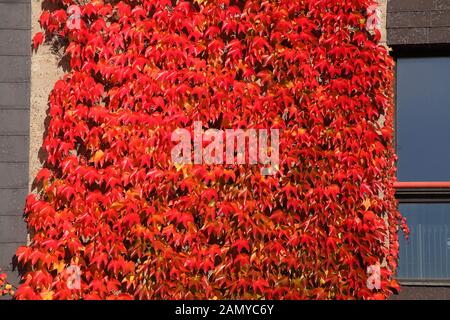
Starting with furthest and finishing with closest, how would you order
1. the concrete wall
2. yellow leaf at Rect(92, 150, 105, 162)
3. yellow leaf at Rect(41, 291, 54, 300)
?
the concrete wall, yellow leaf at Rect(92, 150, 105, 162), yellow leaf at Rect(41, 291, 54, 300)

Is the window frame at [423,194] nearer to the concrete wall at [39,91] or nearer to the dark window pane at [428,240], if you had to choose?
the dark window pane at [428,240]

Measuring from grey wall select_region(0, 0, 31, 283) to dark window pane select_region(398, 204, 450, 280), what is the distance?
342cm

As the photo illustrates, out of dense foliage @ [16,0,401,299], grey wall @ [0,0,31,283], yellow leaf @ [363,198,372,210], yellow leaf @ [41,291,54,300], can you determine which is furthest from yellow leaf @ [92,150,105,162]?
yellow leaf @ [363,198,372,210]

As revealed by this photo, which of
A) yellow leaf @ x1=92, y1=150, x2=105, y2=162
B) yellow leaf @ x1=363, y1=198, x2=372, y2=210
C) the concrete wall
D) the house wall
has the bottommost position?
yellow leaf @ x1=363, y1=198, x2=372, y2=210

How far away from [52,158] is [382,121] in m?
2.94

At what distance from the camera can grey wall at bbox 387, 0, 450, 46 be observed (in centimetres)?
578

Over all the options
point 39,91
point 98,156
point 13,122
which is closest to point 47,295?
point 98,156

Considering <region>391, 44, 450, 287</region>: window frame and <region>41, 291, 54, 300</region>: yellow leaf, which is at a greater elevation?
<region>391, 44, 450, 287</region>: window frame

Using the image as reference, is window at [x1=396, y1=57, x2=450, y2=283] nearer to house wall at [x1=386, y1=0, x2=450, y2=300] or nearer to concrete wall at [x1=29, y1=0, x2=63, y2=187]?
house wall at [x1=386, y1=0, x2=450, y2=300]

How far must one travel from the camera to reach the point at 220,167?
18.5ft

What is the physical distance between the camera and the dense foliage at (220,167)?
559 centimetres

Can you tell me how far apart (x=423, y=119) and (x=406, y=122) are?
150 millimetres

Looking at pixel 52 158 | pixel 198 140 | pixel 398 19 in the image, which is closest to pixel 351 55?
pixel 398 19
